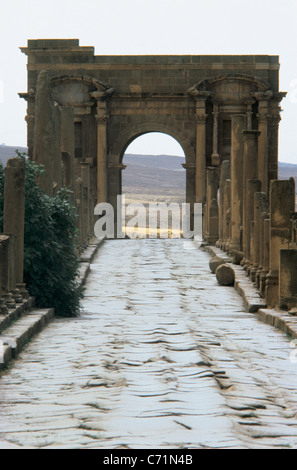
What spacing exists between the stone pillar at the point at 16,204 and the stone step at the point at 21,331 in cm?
65

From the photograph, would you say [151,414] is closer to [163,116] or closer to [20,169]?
[20,169]

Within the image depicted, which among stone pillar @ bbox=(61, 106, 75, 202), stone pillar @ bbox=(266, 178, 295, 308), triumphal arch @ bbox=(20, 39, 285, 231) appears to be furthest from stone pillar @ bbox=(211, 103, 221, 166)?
stone pillar @ bbox=(266, 178, 295, 308)

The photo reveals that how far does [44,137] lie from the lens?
47.3ft

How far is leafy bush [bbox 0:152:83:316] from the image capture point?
11.6 m

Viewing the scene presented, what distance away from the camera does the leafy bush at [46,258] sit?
1159 centimetres

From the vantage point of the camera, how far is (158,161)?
141 meters

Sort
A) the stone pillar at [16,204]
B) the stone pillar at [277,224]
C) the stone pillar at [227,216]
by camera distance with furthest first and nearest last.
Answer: the stone pillar at [227,216] < the stone pillar at [277,224] < the stone pillar at [16,204]

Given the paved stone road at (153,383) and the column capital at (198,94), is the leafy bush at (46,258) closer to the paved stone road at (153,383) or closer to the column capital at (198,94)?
the paved stone road at (153,383)

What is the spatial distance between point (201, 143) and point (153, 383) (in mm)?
23718

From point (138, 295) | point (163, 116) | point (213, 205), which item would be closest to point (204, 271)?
point (138, 295)

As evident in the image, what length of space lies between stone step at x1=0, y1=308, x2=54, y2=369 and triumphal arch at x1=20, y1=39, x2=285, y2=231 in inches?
773

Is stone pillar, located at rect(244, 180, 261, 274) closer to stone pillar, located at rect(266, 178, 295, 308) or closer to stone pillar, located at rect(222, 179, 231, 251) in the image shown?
stone pillar, located at rect(222, 179, 231, 251)

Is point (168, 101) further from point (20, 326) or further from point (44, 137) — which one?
point (20, 326)

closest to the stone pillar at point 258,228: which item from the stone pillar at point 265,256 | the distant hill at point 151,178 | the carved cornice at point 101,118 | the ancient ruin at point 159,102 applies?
the stone pillar at point 265,256
